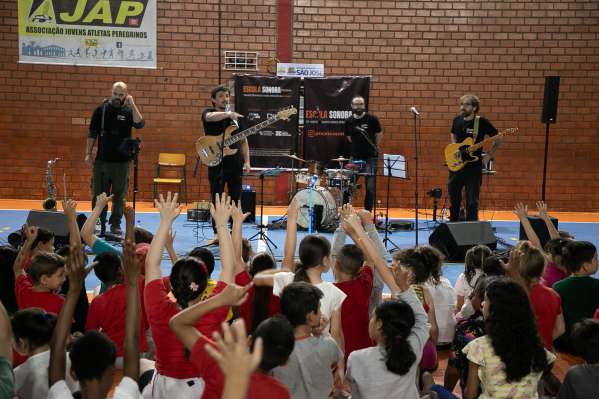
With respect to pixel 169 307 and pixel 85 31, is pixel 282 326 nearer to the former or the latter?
pixel 169 307

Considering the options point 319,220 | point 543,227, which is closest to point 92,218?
point 543,227

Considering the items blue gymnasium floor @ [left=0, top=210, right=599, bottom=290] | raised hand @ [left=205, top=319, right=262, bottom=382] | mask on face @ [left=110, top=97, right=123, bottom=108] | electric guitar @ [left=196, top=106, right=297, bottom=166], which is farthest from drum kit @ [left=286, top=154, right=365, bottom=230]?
raised hand @ [left=205, top=319, right=262, bottom=382]

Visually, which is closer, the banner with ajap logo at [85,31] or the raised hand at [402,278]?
the raised hand at [402,278]

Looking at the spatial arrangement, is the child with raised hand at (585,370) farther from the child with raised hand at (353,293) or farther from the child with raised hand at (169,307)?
the child with raised hand at (169,307)

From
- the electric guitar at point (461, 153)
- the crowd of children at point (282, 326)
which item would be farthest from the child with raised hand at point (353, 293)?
the electric guitar at point (461, 153)

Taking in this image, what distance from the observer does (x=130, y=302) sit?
3.36m

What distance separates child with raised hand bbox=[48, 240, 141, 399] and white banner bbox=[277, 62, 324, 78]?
11.3m

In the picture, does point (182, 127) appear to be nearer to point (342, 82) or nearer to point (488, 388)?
point (342, 82)

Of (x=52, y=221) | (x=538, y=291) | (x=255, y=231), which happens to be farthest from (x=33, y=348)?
(x=255, y=231)

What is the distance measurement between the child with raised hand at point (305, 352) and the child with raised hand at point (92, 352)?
2.26ft

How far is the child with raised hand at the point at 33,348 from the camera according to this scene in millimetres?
Answer: 3271

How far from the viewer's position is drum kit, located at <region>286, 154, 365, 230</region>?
1132cm

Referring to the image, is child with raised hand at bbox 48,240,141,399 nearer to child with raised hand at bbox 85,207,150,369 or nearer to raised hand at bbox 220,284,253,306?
raised hand at bbox 220,284,253,306

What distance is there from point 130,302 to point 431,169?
11962mm
